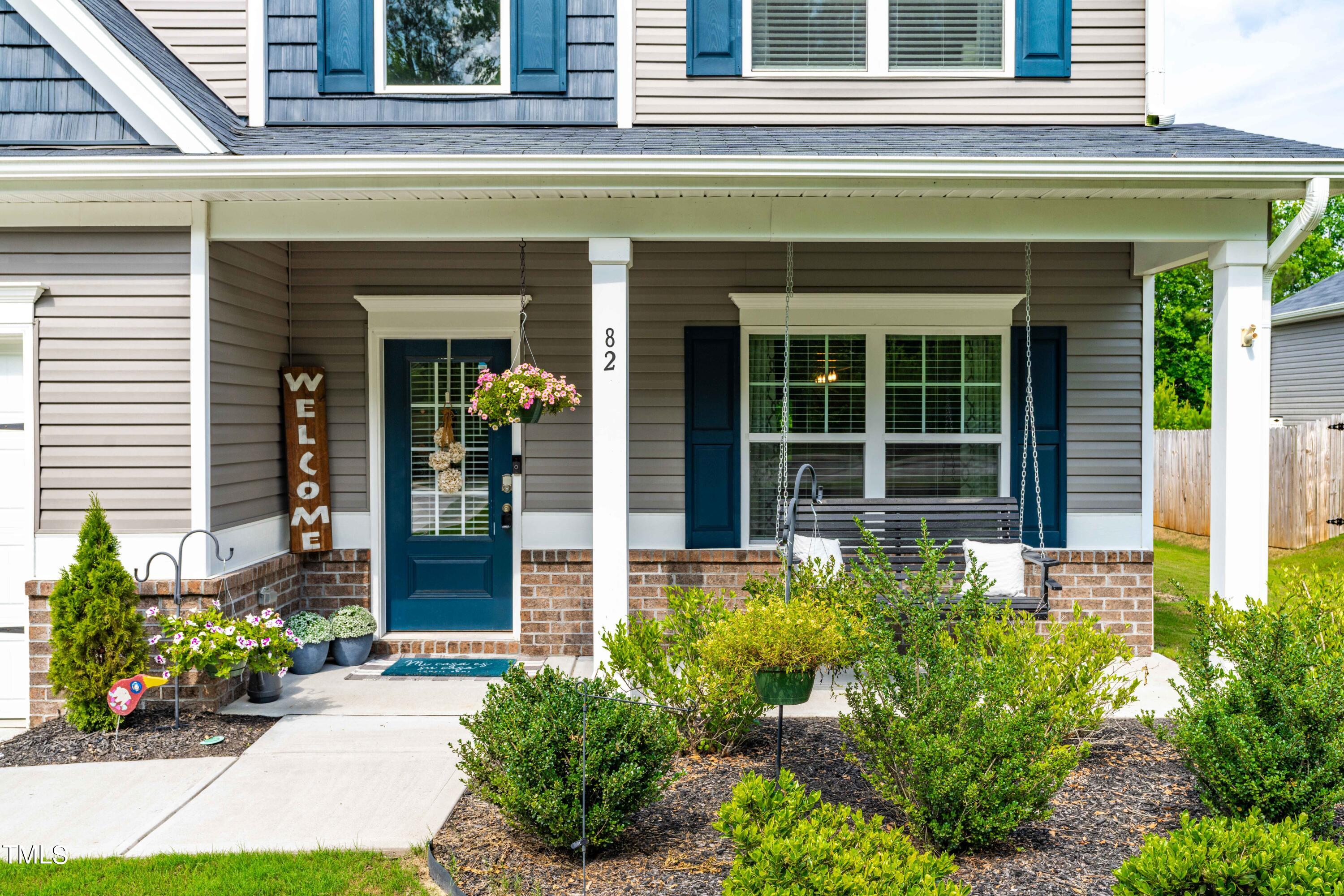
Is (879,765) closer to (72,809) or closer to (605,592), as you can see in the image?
(605,592)

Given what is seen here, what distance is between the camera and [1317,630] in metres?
3.49

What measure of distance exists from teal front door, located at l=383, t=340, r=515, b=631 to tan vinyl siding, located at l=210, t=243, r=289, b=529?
2.48 feet

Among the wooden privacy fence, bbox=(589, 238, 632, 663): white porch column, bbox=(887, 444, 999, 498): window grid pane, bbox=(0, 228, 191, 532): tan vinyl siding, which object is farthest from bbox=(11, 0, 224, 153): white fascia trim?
the wooden privacy fence

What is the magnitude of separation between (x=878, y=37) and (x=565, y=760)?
493cm

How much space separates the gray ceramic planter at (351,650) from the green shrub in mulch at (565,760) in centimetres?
282

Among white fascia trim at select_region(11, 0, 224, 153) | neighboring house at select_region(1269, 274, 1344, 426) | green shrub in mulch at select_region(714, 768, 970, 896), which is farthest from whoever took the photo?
neighboring house at select_region(1269, 274, 1344, 426)

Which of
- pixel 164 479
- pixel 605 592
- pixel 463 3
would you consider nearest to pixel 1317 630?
pixel 605 592

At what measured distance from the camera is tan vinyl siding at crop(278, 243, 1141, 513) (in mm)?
6090

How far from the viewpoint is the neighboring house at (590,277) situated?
482 cm

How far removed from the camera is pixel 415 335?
20.4 ft

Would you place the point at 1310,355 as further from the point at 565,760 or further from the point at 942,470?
the point at 565,760

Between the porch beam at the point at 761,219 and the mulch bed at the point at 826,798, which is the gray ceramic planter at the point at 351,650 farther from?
the porch beam at the point at 761,219

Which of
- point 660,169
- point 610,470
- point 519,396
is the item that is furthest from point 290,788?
point 660,169

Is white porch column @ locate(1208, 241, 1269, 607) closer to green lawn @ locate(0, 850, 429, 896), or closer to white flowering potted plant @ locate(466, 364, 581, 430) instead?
white flowering potted plant @ locate(466, 364, 581, 430)
